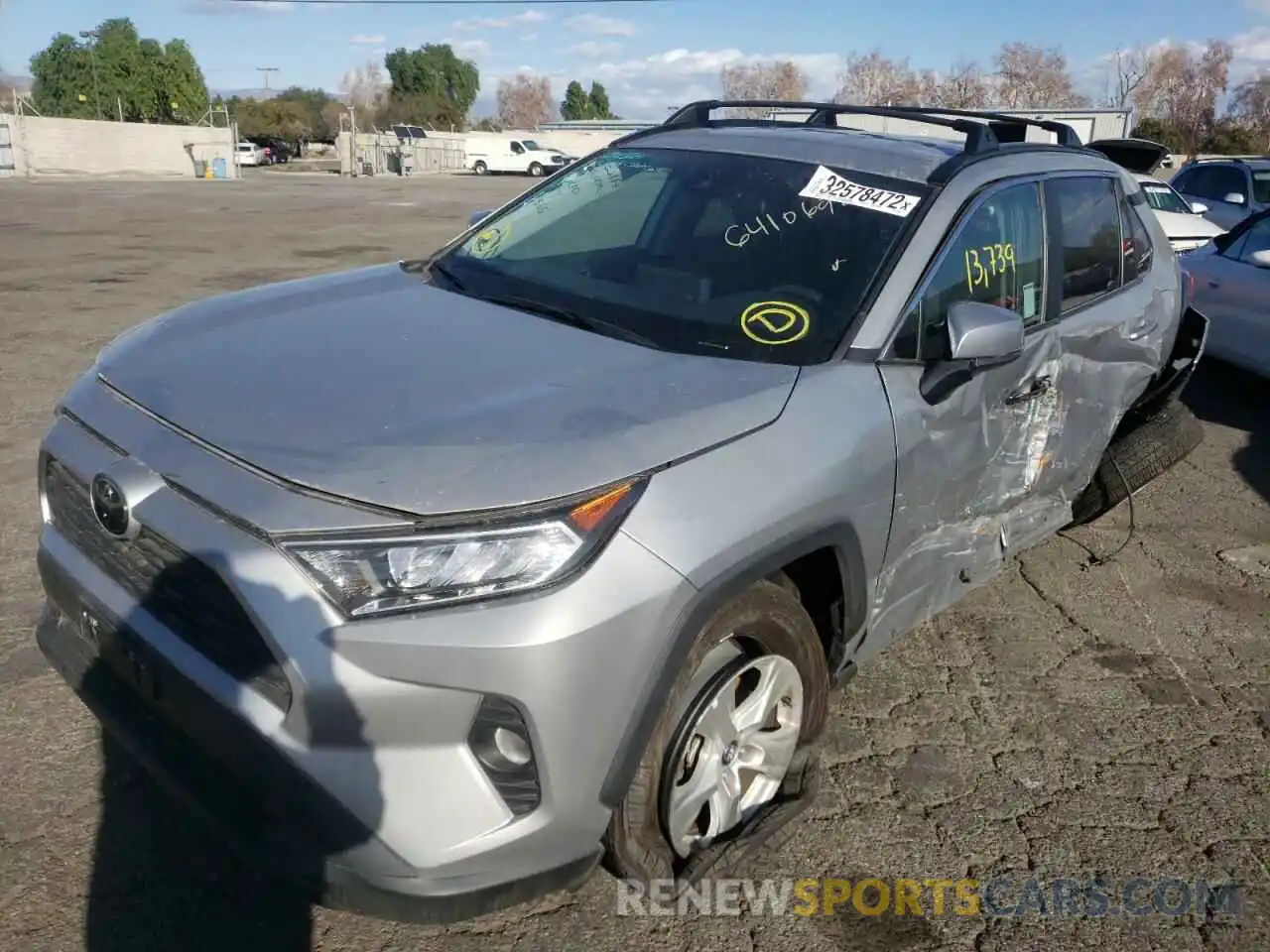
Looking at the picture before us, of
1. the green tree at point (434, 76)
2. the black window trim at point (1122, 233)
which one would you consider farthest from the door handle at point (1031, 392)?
the green tree at point (434, 76)

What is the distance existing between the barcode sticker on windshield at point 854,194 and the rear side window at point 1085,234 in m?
0.92

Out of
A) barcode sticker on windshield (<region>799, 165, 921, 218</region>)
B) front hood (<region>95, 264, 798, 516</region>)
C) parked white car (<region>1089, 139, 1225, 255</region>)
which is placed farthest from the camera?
parked white car (<region>1089, 139, 1225, 255</region>)

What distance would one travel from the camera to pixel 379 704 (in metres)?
1.96

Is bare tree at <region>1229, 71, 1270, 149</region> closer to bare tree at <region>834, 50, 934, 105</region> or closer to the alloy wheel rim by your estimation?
bare tree at <region>834, 50, 934, 105</region>

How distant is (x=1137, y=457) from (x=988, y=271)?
1724mm

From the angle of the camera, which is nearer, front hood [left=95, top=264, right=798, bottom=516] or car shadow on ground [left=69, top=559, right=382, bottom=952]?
car shadow on ground [left=69, top=559, right=382, bottom=952]

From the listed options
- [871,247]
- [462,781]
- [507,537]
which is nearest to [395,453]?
[507,537]

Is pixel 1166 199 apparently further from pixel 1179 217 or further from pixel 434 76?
pixel 434 76

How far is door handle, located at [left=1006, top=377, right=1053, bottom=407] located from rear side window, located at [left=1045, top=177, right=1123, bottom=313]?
0.34 m

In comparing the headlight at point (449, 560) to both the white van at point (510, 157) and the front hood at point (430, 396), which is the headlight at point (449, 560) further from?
the white van at point (510, 157)

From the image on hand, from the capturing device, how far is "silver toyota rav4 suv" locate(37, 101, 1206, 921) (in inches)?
79.2

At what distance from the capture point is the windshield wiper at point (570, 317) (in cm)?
288

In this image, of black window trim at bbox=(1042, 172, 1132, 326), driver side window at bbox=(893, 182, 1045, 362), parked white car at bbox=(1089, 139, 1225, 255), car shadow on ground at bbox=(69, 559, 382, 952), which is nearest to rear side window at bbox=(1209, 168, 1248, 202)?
parked white car at bbox=(1089, 139, 1225, 255)

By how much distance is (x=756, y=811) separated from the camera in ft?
9.17
